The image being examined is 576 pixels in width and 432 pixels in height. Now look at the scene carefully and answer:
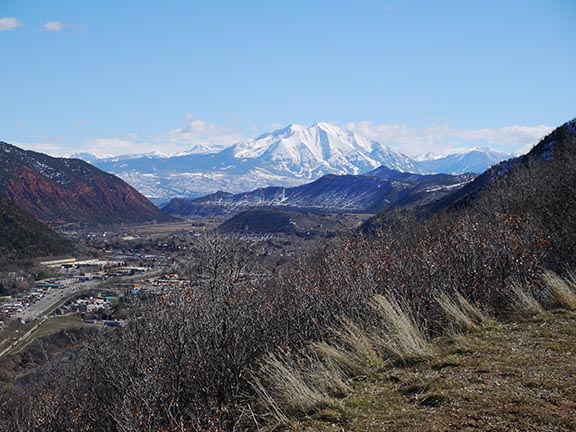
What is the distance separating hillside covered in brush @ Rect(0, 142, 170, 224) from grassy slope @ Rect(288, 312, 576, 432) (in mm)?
154574

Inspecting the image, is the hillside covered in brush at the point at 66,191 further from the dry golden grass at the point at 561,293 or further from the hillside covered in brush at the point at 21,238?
the dry golden grass at the point at 561,293

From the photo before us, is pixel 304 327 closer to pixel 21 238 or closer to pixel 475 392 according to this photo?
pixel 475 392

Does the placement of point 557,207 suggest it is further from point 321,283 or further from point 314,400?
point 314,400

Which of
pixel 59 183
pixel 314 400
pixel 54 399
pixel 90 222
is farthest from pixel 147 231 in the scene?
pixel 314 400

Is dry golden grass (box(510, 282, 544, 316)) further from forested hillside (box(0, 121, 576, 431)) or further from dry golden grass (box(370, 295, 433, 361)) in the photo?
dry golden grass (box(370, 295, 433, 361))

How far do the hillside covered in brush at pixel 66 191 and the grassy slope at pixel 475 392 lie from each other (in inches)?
6086

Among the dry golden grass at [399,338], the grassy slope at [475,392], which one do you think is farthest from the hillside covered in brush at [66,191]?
the grassy slope at [475,392]

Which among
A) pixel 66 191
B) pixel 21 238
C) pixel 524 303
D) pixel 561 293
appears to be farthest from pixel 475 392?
pixel 66 191

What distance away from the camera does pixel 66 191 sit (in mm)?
168625

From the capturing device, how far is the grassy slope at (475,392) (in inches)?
182

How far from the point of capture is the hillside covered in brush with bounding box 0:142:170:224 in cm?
15362

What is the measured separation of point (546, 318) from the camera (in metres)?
7.57

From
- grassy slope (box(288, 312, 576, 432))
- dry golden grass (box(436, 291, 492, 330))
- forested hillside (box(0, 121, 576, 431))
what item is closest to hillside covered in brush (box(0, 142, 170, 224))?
forested hillside (box(0, 121, 576, 431))

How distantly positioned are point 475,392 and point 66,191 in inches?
7036
